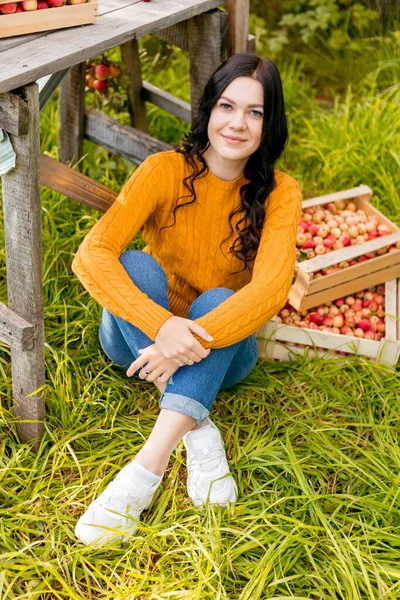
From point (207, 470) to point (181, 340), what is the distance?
0.44m

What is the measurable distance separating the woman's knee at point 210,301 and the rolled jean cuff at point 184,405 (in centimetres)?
27

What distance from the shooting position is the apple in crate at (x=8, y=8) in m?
1.90

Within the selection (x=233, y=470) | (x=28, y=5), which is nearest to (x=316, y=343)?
(x=233, y=470)

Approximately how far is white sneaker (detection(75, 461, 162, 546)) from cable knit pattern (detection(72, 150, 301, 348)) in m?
0.42

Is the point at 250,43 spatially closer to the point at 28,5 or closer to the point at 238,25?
the point at 238,25

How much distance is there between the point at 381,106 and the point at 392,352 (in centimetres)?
170

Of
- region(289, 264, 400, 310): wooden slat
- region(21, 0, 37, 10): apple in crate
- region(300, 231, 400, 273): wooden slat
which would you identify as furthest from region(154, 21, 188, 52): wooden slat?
region(289, 264, 400, 310): wooden slat

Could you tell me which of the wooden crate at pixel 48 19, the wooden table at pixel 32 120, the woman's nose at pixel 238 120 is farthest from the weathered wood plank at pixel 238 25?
the wooden crate at pixel 48 19

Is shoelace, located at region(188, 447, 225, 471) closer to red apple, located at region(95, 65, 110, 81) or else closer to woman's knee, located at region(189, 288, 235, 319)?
woman's knee, located at region(189, 288, 235, 319)

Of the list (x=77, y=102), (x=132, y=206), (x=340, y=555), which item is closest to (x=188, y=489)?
(x=340, y=555)

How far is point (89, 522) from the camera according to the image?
2137mm

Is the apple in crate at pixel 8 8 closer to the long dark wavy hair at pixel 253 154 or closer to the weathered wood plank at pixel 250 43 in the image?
the long dark wavy hair at pixel 253 154

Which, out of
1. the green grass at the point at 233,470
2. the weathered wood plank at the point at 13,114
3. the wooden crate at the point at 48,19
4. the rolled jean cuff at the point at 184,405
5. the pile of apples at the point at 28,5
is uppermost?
the pile of apples at the point at 28,5

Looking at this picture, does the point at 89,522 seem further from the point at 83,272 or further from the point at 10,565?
the point at 83,272
